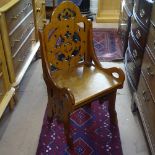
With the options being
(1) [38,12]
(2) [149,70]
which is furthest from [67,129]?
(1) [38,12]

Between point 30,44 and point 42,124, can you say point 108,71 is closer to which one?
point 42,124

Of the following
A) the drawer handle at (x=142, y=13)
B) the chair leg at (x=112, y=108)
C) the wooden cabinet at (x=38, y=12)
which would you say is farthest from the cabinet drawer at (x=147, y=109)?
the wooden cabinet at (x=38, y=12)

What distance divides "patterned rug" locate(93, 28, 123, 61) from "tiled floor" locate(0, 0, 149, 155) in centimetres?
61

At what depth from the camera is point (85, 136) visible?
1625 mm

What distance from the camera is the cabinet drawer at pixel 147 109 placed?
4.60ft

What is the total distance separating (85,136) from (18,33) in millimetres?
1041

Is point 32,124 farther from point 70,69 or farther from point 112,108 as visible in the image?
point 112,108

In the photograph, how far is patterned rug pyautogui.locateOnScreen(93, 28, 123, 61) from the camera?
273cm

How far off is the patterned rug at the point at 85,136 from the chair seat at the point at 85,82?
1.31 ft

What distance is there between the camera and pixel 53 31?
144 cm

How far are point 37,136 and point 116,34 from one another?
7.28ft

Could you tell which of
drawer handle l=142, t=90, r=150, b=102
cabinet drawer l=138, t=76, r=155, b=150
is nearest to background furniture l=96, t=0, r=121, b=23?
cabinet drawer l=138, t=76, r=155, b=150

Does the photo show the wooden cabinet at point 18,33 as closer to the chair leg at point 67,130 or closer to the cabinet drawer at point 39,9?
the cabinet drawer at point 39,9

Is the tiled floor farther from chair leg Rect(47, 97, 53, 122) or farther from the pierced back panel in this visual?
the pierced back panel
